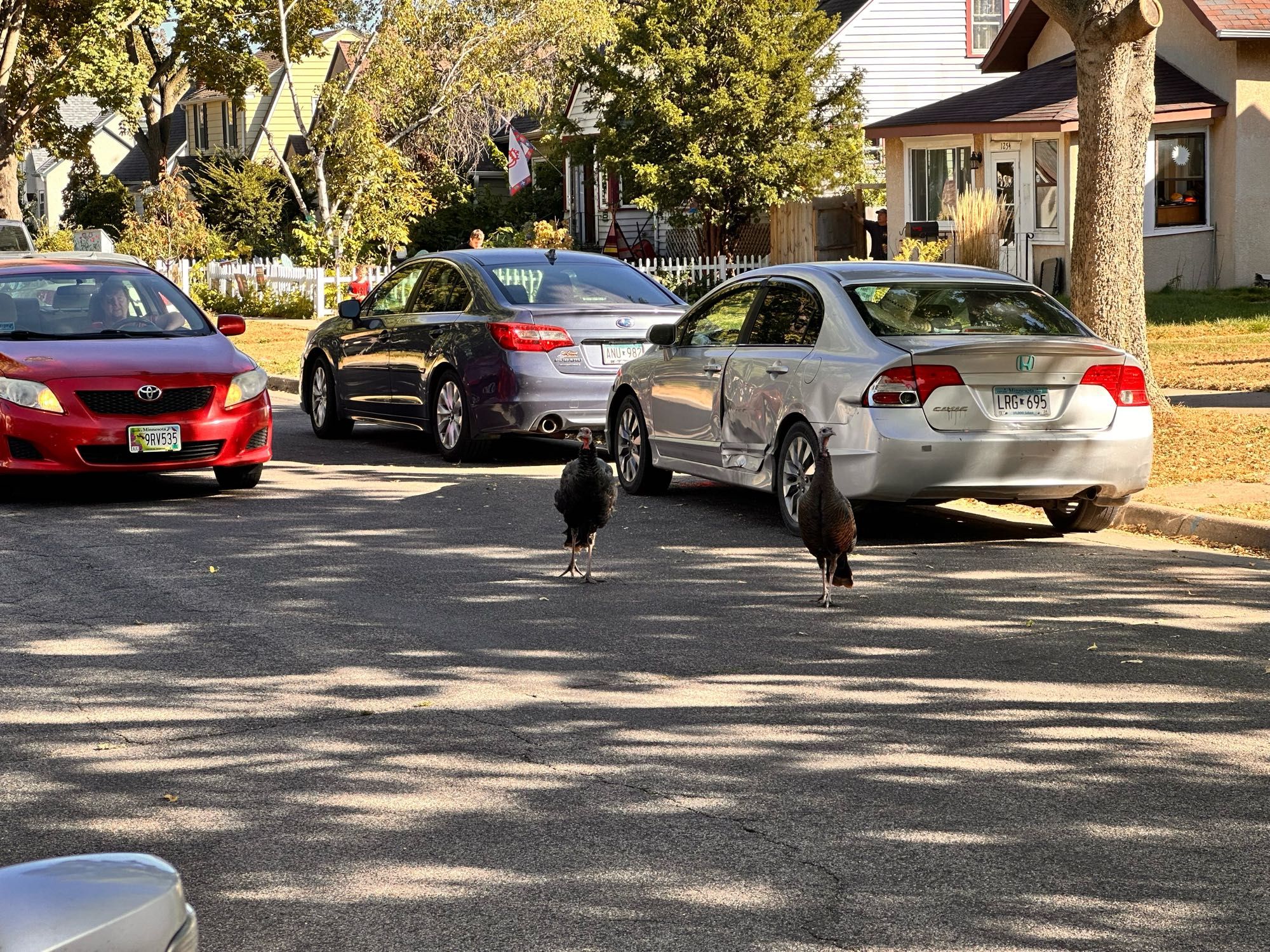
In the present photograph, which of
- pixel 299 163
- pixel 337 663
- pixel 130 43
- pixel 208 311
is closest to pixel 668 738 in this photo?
pixel 337 663

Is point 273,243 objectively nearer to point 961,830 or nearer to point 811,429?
point 811,429

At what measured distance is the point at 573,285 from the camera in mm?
14508

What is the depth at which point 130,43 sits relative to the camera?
4653 centimetres

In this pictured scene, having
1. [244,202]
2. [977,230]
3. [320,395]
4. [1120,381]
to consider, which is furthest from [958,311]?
[244,202]

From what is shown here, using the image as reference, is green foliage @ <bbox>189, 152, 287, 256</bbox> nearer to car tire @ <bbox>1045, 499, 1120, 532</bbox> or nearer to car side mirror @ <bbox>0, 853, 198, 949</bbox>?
car tire @ <bbox>1045, 499, 1120, 532</bbox>

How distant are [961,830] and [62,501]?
8.85 m

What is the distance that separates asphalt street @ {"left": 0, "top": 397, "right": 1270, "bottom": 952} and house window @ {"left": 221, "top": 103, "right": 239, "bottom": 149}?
193 ft

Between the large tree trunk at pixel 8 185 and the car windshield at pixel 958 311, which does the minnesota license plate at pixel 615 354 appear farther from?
the large tree trunk at pixel 8 185

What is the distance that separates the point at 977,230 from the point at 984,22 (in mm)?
14821

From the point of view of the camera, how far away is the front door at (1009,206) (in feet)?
102

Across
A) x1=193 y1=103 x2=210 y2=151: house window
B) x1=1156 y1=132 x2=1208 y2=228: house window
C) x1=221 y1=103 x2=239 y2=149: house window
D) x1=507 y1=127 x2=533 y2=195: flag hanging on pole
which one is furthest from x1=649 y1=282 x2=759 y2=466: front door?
x1=193 y1=103 x2=210 y2=151: house window

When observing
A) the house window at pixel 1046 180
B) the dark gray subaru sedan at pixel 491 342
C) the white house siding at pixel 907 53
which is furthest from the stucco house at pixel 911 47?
the dark gray subaru sedan at pixel 491 342

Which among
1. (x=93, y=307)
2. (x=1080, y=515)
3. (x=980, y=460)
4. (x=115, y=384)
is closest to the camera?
(x=980, y=460)

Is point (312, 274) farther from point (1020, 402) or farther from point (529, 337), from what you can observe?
point (1020, 402)
